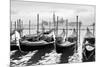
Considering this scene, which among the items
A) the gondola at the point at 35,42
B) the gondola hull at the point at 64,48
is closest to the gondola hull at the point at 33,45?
the gondola at the point at 35,42

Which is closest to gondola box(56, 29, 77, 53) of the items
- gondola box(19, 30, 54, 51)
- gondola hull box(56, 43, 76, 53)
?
gondola hull box(56, 43, 76, 53)

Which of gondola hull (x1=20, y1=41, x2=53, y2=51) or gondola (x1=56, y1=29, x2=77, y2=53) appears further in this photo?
gondola (x1=56, y1=29, x2=77, y2=53)

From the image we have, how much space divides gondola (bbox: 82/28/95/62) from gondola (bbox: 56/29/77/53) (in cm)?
17

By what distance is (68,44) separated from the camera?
237 cm

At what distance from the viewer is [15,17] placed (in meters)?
2.11

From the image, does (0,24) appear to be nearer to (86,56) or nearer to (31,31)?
(31,31)

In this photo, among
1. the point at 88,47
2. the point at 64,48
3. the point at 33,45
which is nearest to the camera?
the point at 33,45

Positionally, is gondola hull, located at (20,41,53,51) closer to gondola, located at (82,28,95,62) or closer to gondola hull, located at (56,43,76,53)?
gondola hull, located at (56,43,76,53)

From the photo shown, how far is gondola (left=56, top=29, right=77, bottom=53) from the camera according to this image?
7.64 ft

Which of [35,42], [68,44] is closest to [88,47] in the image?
[68,44]

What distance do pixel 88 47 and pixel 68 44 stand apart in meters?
0.31

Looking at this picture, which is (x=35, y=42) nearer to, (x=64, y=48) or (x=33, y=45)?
(x=33, y=45)

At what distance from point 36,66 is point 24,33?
0.45 metres

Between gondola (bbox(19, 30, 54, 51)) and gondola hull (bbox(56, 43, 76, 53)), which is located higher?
gondola (bbox(19, 30, 54, 51))
